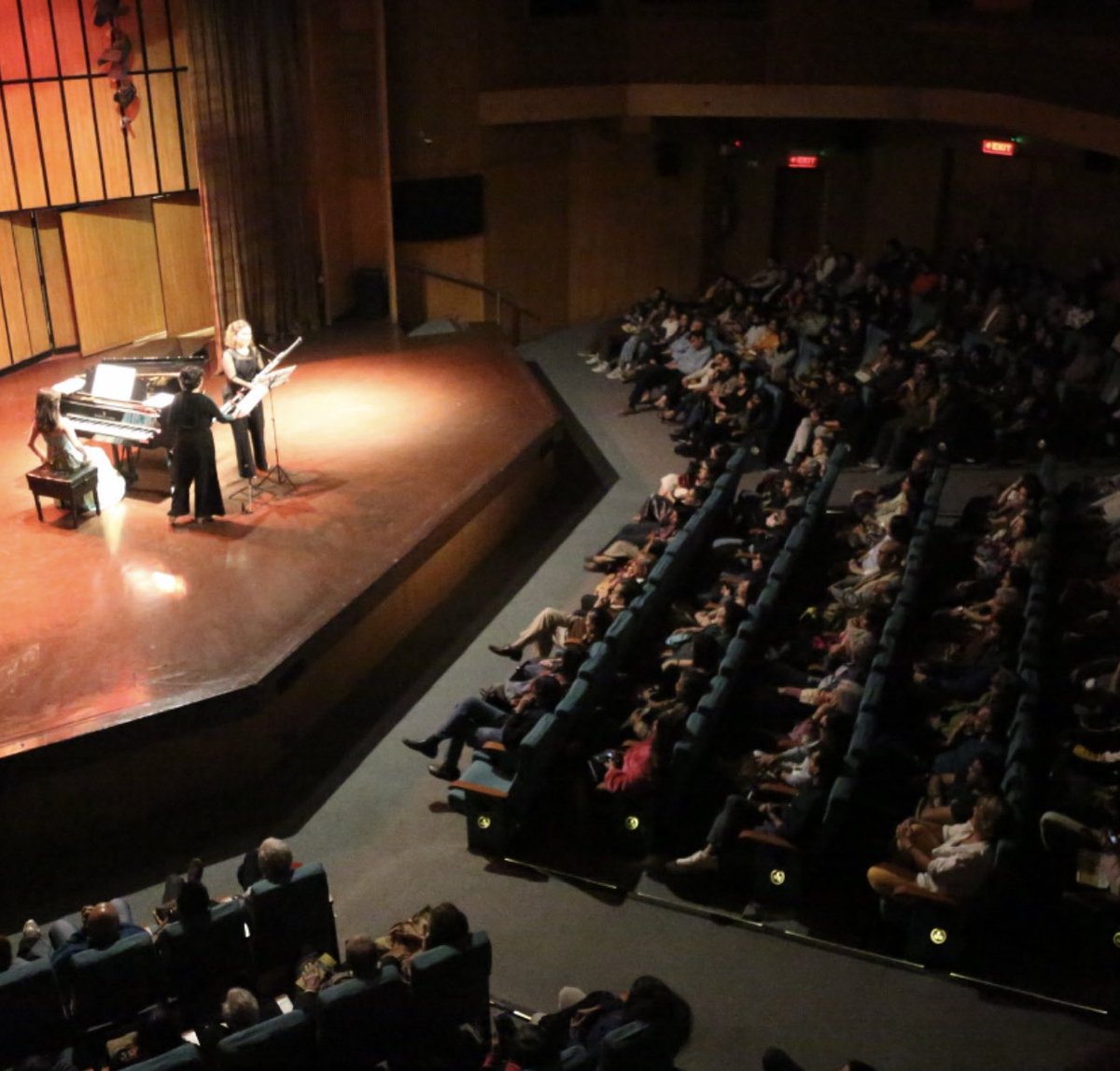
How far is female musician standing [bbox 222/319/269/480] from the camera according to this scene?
30.3 feet

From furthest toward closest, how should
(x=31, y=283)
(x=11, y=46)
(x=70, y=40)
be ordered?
(x=31, y=283) < (x=70, y=40) < (x=11, y=46)

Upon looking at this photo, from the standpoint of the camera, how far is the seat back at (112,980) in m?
4.87

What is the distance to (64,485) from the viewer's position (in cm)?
884

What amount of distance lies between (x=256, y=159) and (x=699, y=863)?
948cm

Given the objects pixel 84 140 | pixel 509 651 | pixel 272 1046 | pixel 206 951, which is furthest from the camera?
pixel 84 140

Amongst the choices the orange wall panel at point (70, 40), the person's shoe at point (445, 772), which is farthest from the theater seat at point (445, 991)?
the orange wall panel at point (70, 40)

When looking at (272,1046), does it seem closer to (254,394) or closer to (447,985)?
(447,985)

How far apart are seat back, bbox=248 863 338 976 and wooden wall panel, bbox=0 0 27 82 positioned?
891 cm

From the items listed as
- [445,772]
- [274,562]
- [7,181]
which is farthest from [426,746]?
[7,181]

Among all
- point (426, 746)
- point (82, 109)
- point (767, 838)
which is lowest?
point (426, 746)

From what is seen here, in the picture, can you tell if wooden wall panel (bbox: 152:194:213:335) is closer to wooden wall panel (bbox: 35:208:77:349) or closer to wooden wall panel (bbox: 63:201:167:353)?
wooden wall panel (bbox: 63:201:167:353)

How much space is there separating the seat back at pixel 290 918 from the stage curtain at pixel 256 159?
896 centimetres

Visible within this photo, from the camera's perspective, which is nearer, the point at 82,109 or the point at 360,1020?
the point at 360,1020

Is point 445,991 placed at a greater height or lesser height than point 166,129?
lesser
